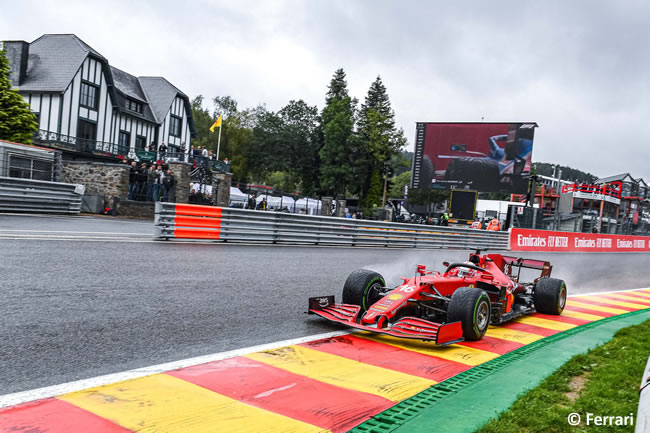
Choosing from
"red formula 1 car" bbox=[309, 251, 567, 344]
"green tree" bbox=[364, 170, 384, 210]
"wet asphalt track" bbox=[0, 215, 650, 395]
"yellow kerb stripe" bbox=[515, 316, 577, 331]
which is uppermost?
"green tree" bbox=[364, 170, 384, 210]

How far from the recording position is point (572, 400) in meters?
3.98

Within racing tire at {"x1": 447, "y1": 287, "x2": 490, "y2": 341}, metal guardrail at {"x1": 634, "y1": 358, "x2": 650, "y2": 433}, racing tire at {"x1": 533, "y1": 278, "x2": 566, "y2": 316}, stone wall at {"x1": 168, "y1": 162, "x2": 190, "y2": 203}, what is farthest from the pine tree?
metal guardrail at {"x1": 634, "y1": 358, "x2": 650, "y2": 433}

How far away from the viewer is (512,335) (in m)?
6.39

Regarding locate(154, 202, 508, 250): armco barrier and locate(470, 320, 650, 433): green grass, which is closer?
locate(470, 320, 650, 433): green grass

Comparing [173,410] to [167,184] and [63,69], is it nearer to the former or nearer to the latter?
[167,184]

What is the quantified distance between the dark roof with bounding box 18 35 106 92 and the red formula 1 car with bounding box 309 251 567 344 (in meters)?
33.0

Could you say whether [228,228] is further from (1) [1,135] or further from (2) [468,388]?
(1) [1,135]

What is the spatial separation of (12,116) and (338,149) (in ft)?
136

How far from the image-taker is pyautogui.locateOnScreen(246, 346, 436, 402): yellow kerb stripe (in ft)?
12.9

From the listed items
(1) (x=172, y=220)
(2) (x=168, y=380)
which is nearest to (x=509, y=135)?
(1) (x=172, y=220)

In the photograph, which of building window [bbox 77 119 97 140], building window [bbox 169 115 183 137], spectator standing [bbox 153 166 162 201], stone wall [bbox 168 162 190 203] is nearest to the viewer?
spectator standing [bbox 153 166 162 201]

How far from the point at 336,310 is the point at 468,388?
1942mm

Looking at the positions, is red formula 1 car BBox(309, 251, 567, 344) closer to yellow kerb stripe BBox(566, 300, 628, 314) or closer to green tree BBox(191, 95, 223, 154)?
yellow kerb stripe BBox(566, 300, 628, 314)

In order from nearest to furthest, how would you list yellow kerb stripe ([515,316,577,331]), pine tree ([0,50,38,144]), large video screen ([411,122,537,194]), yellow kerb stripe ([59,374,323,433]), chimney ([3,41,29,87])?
yellow kerb stripe ([59,374,323,433]) < yellow kerb stripe ([515,316,577,331]) < pine tree ([0,50,38,144]) < large video screen ([411,122,537,194]) < chimney ([3,41,29,87])
